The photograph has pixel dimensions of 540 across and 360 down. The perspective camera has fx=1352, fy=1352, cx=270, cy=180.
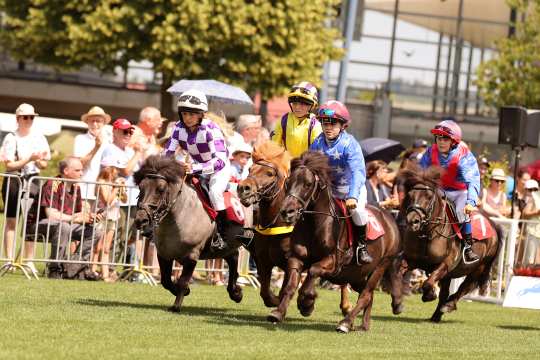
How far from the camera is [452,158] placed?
49.9ft

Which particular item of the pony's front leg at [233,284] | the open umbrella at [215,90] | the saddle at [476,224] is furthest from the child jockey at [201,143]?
the open umbrella at [215,90]

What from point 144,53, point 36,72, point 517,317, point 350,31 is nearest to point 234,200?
point 517,317

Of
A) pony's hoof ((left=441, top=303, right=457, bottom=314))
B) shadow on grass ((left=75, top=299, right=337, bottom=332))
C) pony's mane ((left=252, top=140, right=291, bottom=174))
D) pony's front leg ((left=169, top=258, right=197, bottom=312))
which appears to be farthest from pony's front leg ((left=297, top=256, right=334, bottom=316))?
pony's hoof ((left=441, top=303, right=457, bottom=314))

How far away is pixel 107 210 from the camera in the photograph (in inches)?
671

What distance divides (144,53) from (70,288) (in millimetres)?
19343

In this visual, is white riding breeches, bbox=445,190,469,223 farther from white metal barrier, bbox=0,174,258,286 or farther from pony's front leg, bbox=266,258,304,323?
white metal barrier, bbox=0,174,258,286

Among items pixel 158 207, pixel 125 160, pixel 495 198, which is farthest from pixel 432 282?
pixel 495 198

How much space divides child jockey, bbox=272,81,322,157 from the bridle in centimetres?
130

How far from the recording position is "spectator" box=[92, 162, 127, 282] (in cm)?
1703

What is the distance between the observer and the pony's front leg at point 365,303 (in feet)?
41.3

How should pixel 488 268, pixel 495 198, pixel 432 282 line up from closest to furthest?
pixel 432 282 → pixel 488 268 → pixel 495 198

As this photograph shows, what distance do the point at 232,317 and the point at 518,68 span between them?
2630 centimetres

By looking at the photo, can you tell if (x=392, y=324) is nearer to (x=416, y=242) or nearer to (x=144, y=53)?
(x=416, y=242)

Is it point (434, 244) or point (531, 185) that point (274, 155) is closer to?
point (434, 244)
